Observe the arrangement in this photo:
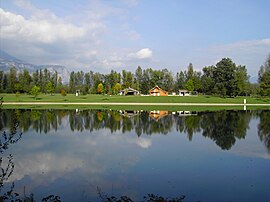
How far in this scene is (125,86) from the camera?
400ft

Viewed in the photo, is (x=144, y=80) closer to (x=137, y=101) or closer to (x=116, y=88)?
(x=116, y=88)

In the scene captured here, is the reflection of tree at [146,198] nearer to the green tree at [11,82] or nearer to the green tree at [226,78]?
the green tree at [226,78]

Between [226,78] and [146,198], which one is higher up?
[226,78]

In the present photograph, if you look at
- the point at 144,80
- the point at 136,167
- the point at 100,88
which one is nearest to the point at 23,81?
the point at 100,88

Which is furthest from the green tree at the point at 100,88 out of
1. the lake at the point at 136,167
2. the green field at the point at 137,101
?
the lake at the point at 136,167

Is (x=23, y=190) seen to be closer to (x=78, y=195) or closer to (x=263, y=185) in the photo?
(x=78, y=195)

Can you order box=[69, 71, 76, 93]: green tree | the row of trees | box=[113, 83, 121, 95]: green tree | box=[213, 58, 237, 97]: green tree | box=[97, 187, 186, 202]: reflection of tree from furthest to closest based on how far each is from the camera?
box=[69, 71, 76, 93]: green tree < box=[113, 83, 121, 95]: green tree < the row of trees < box=[213, 58, 237, 97]: green tree < box=[97, 187, 186, 202]: reflection of tree

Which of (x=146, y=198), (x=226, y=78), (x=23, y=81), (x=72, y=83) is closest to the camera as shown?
(x=146, y=198)

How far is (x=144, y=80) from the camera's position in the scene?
124 m

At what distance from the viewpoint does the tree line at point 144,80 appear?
270 ft

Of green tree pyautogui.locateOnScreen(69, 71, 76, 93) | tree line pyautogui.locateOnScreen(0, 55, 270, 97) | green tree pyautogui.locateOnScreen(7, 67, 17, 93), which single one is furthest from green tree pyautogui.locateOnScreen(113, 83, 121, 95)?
green tree pyautogui.locateOnScreen(7, 67, 17, 93)

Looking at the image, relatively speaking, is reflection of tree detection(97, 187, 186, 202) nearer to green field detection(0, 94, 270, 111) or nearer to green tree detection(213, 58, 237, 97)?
green field detection(0, 94, 270, 111)

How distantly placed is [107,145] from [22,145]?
15.2 feet

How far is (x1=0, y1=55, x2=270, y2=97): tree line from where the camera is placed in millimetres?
82438
